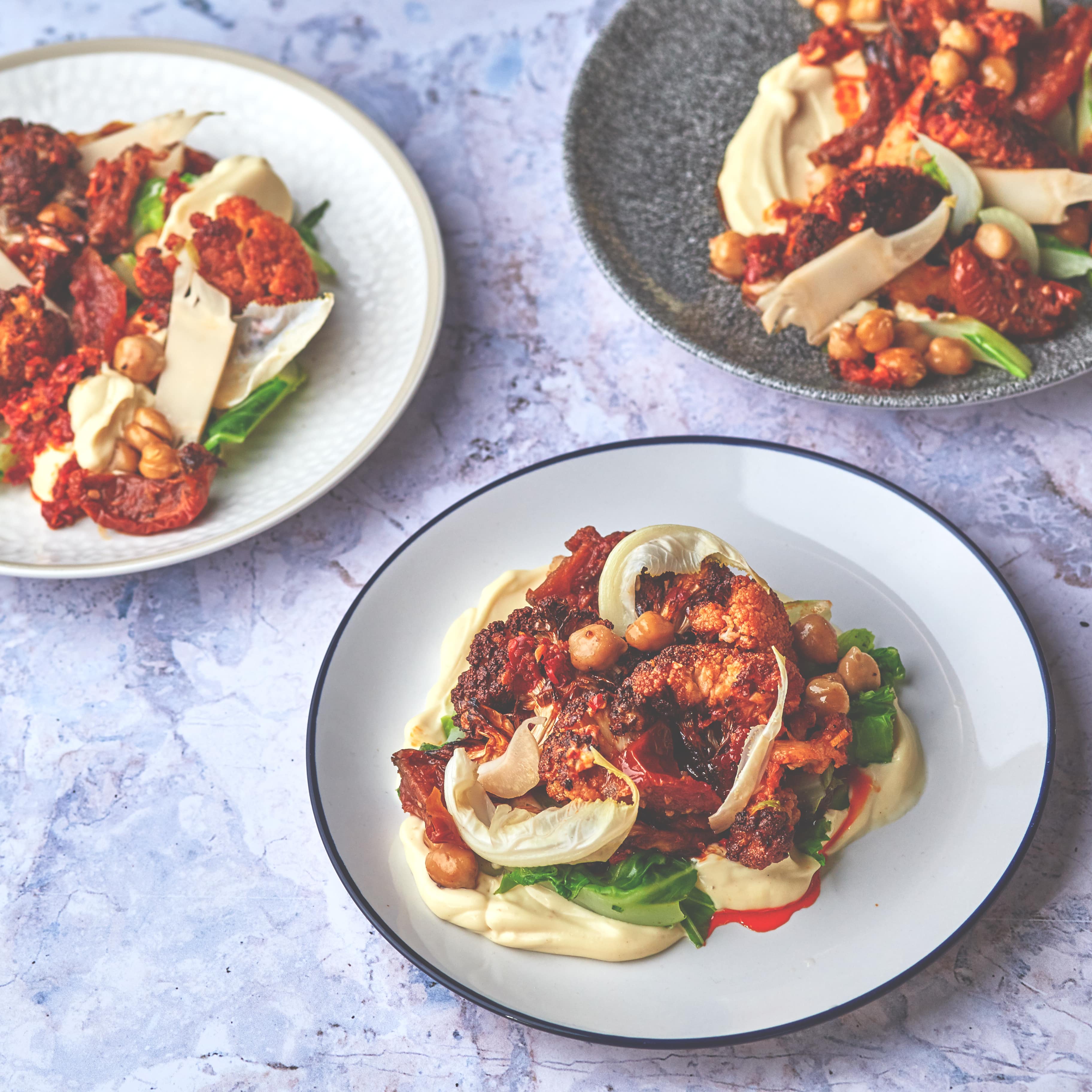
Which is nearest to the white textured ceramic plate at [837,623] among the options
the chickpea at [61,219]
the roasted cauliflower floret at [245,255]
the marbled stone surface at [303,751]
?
the marbled stone surface at [303,751]

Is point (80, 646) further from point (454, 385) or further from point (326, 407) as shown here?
point (454, 385)

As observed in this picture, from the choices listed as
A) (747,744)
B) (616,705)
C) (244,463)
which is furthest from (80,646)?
(747,744)

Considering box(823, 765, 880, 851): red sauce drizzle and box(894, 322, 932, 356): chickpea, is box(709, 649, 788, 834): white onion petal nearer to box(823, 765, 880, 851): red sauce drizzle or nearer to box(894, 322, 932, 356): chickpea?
A: box(823, 765, 880, 851): red sauce drizzle

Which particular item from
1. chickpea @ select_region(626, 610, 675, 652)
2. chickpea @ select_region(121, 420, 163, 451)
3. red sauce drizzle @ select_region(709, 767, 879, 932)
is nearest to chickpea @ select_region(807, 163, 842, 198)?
chickpea @ select_region(626, 610, 675, 652)

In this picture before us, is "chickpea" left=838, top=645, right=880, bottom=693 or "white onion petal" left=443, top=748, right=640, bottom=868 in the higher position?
"chickpea" left=838, top=645, right=880, bottom=693

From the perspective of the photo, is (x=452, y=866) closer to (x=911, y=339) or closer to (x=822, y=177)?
(x=911, y=339)

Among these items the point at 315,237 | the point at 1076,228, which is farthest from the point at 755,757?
the point at 315,237
